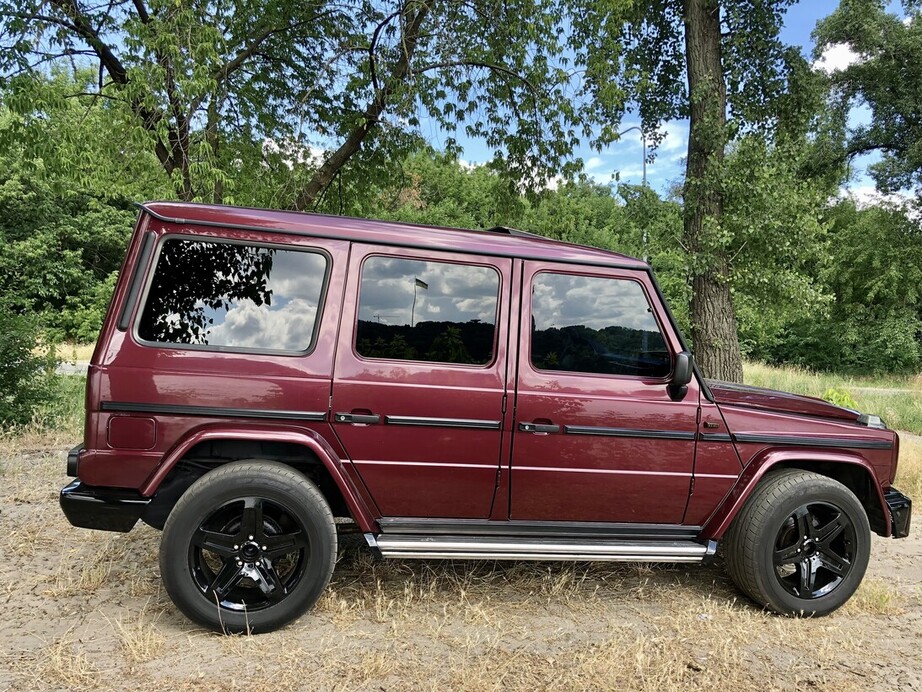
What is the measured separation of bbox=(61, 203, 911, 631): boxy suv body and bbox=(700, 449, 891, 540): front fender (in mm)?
15

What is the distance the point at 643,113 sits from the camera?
34.0 feet

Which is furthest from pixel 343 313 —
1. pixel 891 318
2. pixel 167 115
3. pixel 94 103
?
pixel 891 318

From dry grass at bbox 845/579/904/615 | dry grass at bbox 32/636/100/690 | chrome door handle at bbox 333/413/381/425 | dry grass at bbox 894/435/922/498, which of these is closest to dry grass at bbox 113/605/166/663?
dry grass at bbox 32/636/100/690

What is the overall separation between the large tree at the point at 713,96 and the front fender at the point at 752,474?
497 cm

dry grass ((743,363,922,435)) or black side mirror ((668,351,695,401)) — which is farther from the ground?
black side mirror ((668,351,695,401))

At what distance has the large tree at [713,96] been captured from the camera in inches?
324

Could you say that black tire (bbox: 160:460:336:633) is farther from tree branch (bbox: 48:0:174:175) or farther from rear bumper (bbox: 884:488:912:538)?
tree branch (bbox: 48:0:174:175)

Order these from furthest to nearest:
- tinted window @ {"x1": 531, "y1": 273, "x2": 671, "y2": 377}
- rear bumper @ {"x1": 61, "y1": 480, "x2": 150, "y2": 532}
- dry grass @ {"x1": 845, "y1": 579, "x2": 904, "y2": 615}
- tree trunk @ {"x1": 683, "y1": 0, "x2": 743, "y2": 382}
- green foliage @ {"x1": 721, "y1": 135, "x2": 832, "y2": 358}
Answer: tree trunk @ {"x1": 683, "y1": 0, "x2": 743, "y2": 382}
green foliage @ {"x1": 721, "y1": 135, "x2": 832, "y2": 358}
dry grass @ {"x1": 845, "y1": 579, "x2": 904, "y2": 615}
tinted window @ {"x1": 531, "y1": 273, "x2": 671, "y2": 377}
rear bumper @ {"x1": 61, "y1": 480, "x2": 150, "y2": 532}

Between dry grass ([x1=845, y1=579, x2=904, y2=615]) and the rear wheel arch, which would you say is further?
dry grass ([x1=845, y1=579, x2=904, y2=615])

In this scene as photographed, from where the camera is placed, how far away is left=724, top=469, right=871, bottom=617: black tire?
3373 millimetres

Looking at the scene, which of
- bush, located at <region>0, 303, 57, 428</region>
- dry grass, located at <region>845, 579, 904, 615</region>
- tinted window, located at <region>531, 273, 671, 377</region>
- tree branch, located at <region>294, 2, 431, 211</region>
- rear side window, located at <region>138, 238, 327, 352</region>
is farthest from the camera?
tree branch, located at <region>294, 2, 431, 211</region>

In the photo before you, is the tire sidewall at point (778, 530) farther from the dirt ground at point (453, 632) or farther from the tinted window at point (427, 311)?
the tinted window at point (427, 311)

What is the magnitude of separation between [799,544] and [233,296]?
3.37 m

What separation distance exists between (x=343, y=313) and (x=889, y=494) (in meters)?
3.39
